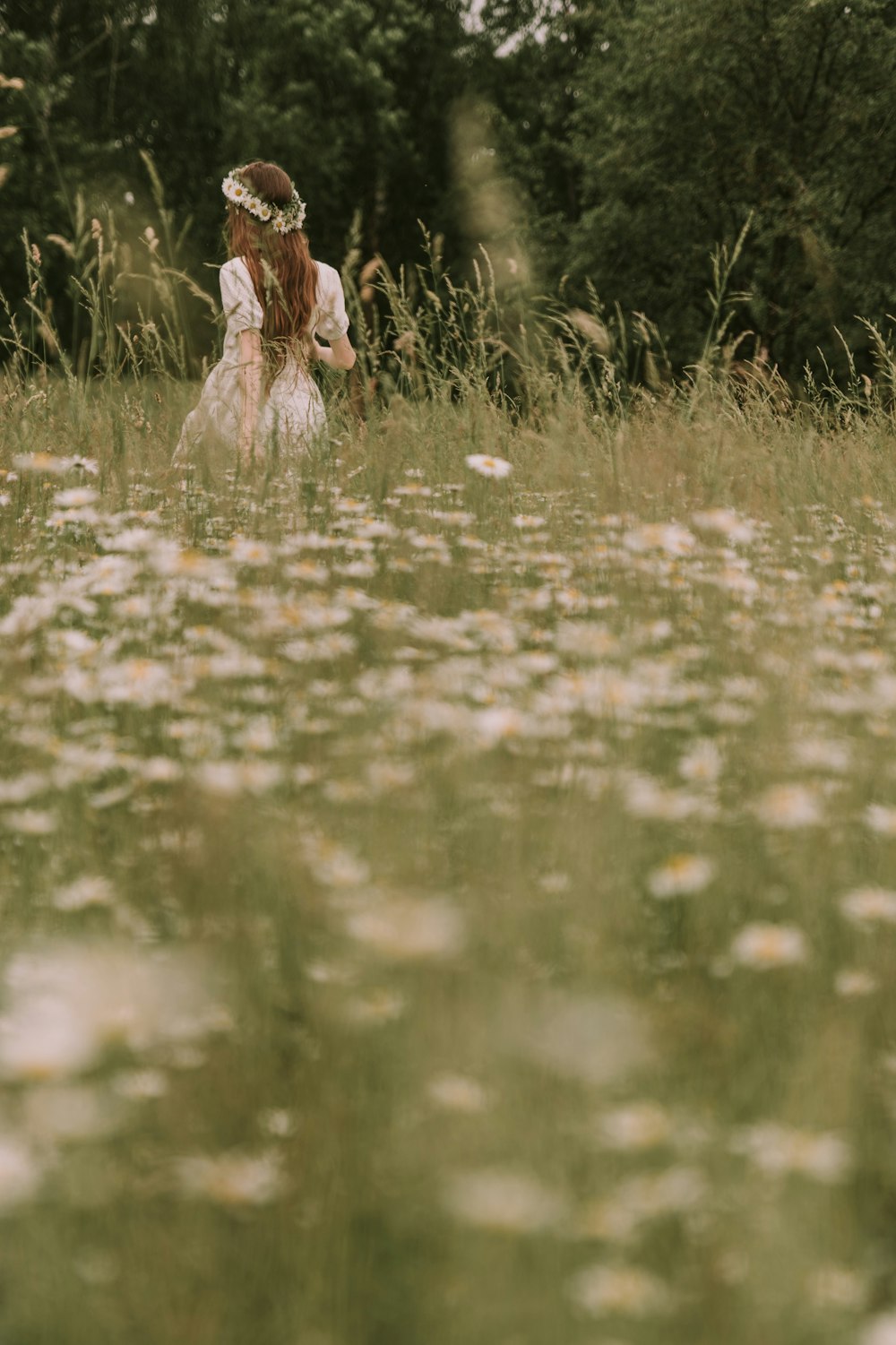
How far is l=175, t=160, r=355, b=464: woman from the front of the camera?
439cm

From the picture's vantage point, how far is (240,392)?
14.1 feet

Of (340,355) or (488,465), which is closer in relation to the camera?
(488,465)

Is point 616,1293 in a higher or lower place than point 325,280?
lower

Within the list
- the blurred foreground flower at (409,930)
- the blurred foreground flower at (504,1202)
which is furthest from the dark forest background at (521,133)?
the blurred foreground flower at (504,1202)

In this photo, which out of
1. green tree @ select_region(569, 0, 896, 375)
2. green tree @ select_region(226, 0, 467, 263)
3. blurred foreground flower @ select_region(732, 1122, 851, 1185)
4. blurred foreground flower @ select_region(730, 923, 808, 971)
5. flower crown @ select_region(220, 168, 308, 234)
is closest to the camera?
blurred foreground flower @ select_region(732, 1122, 851, 1185)

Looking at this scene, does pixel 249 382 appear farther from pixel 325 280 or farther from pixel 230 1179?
pixel 230 1179

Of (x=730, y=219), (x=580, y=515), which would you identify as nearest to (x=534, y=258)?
(x=730, y=219)

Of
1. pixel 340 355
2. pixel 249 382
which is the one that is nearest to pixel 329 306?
pixel 340 355

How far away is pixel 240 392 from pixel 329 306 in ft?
3.92

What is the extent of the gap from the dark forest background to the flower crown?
1067 cm

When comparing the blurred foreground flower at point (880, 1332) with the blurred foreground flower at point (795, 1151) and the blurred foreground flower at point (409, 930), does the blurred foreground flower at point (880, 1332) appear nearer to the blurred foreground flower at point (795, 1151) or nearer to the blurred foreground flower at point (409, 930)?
the blurred foreground flower at point (795, 1151)

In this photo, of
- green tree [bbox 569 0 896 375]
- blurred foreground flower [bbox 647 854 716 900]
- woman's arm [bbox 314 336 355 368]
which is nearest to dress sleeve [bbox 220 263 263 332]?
woman's arm [bbox 314 336 355 368]

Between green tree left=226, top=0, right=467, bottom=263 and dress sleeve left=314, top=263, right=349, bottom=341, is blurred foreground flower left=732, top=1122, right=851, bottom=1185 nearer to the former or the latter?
dress sleeve left=314, top=263, right=349, bottom=341

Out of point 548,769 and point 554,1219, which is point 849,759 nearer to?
point 548,769
